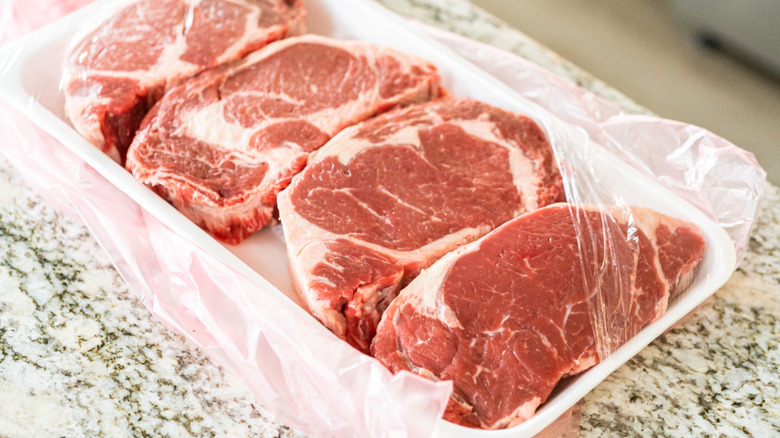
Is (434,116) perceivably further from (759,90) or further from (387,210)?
(759,90)

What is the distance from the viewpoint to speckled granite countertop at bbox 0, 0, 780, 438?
1.80 m

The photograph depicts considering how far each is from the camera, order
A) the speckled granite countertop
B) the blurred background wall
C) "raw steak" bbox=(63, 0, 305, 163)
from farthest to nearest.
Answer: the blurred background wall → "raw steak" bbox=(63, 0, 305, 163) → the speckled granite countertop

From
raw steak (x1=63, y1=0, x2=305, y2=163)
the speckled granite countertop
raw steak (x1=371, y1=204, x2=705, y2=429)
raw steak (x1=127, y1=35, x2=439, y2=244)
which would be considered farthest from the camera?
raw steak (x1=63, y1=0, x2=305, y2=163)

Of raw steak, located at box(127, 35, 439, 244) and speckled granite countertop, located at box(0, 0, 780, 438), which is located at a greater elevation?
raw steak, located at box(127, 35, 439, 244)

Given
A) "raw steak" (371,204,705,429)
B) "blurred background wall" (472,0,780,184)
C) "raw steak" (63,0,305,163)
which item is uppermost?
"raw steak" (63,0,305,163)

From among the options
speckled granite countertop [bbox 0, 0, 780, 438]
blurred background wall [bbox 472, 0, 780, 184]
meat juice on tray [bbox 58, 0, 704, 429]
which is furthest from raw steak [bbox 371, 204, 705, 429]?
blurred background wall [bbox 472, 0, 780, 184]

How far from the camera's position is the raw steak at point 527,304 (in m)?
1.68

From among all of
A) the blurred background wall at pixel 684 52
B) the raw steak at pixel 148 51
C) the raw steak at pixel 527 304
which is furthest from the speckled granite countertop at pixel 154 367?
the blurred background wall at pixel 684 52

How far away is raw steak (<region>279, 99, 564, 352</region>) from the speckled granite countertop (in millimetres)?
333

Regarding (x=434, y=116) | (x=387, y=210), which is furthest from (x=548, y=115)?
(x=387, y=210)

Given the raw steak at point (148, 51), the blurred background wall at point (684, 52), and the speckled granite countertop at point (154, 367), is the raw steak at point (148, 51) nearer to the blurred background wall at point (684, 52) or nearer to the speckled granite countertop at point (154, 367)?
the speckled granite countertop at point (154, 367)

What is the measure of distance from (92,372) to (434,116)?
1114 millimetres

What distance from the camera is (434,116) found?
7.48 ft

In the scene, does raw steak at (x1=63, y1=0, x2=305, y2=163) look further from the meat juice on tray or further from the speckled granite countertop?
the speckled granite countertop
